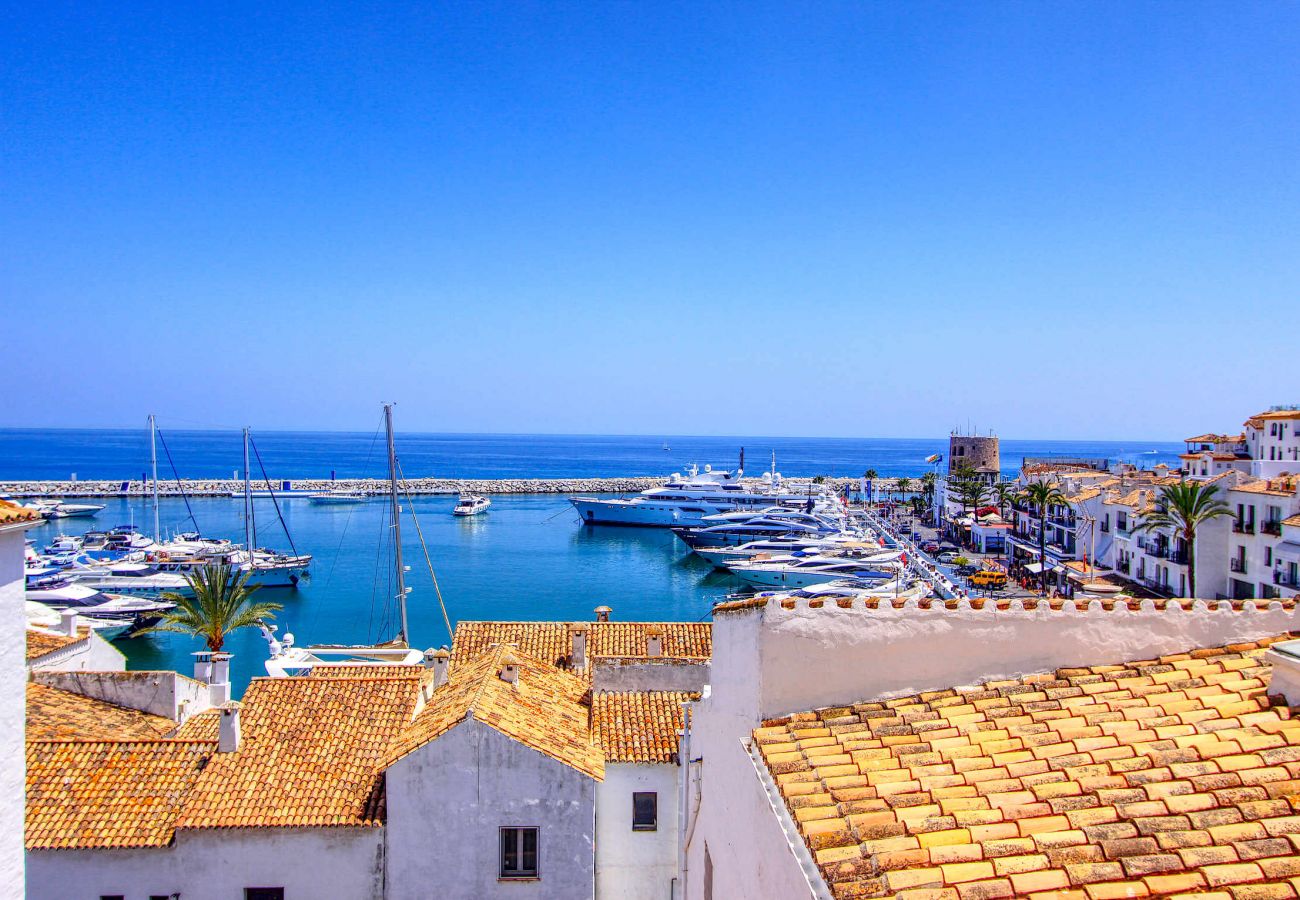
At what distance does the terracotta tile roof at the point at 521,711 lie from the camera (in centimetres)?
1177

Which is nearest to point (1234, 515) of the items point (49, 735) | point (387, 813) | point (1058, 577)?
point (1058, 577)

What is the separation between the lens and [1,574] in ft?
24.0

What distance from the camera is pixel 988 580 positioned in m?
47.3

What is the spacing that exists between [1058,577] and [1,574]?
50.4 metres

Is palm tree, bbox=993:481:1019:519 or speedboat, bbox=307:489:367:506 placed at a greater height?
palm tree, bbox=993:481:1019:519

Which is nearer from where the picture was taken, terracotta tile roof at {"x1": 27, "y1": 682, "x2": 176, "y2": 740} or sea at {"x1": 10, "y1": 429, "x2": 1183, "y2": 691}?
terracotta tile roof at {"x1": 27, "y1": 682, "x2": 176, "y2": 740}

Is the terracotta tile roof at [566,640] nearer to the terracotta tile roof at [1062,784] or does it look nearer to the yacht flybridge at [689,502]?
the terracotta tile roof at [1062,784]

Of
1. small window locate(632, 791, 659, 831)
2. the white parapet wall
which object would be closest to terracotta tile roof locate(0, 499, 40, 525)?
the white parapet wall

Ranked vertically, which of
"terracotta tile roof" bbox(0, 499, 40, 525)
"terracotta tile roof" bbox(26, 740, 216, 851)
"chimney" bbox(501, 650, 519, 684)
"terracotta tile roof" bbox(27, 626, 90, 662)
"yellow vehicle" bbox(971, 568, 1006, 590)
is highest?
"terracotta tile roof" bbox(0, 499, 40, 525)

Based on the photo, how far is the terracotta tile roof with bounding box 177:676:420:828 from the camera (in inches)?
454

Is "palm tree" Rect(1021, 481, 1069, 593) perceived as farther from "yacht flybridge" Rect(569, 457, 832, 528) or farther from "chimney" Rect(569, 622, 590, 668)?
"chimney" Rect(569, 622, 590, 668)

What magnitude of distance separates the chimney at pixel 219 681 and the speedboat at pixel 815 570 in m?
40.6

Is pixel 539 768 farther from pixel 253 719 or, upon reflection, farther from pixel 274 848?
pixel 253 719

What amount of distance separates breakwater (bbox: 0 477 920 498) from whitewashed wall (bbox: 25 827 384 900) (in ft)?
328
